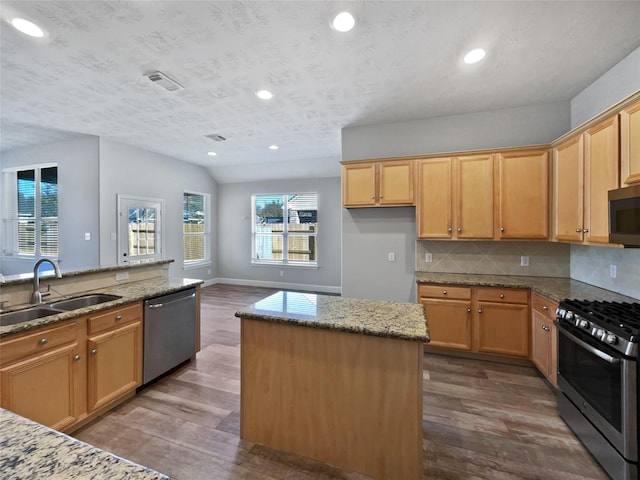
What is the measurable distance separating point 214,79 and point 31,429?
3023 millimetres

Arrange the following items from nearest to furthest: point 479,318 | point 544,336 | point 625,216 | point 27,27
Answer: point 625,216 < point 27,27 < point 544,336 < point 479,318

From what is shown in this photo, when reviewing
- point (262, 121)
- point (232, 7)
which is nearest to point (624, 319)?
point (232, 7)

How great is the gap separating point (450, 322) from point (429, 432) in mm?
1411

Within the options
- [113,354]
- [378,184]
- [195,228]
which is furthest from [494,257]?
[195,228]

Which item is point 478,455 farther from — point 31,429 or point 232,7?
point 232,7

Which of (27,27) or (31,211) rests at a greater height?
(27,27)

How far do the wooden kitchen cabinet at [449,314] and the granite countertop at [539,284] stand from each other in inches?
4.3

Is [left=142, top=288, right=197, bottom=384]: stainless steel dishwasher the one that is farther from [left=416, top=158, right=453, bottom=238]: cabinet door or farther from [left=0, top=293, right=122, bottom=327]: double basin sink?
[left=416, top=158, right=453, bottom=238]: cabinet door

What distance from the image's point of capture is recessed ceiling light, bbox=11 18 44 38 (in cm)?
204

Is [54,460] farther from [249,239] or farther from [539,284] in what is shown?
[249,239]

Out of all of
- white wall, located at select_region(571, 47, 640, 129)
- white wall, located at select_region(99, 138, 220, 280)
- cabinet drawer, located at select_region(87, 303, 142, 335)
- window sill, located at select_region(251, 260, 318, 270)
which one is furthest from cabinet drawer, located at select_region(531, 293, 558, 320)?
white wall, located at select_region(99, 138, 220, 280)

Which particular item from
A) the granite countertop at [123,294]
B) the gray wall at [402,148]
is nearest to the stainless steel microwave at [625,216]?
the gray wall at [402,148]

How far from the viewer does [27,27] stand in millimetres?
2102

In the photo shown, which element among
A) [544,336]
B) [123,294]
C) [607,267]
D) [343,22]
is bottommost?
[544,336]
